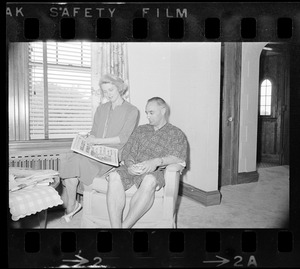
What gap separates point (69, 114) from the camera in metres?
1.97

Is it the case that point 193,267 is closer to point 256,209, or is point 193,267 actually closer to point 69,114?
point 256,209

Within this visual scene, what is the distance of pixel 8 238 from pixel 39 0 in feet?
4.67

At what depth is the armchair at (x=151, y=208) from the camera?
1956 millimetres

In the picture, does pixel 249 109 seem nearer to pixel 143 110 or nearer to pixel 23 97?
pixel 143 110

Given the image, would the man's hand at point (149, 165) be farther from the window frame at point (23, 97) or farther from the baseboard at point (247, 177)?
the baseboard at point (247, 177)

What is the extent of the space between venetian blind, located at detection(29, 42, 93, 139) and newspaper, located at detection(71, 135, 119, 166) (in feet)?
0.29

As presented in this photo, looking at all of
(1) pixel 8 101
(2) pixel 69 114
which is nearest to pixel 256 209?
(2) pixel 69 114

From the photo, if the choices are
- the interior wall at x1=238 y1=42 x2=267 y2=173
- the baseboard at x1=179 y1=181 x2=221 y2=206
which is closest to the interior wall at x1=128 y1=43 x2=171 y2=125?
the baseboard at x1=179 y1=181 x2=221 y2=206

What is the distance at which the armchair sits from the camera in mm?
1956

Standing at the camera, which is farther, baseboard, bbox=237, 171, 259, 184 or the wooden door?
the wooden door

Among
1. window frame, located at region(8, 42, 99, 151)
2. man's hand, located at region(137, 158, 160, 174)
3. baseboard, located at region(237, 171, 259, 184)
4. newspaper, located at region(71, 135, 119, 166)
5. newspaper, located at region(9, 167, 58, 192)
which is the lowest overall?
baseboard, located at region(237, 171, 259, 184)

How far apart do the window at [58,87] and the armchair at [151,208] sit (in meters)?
0.42

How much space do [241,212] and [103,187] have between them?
976mm

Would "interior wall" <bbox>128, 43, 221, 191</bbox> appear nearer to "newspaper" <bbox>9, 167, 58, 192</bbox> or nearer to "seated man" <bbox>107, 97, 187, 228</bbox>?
"seated man" <bbox>107, 97, 187, 228</bbox>
